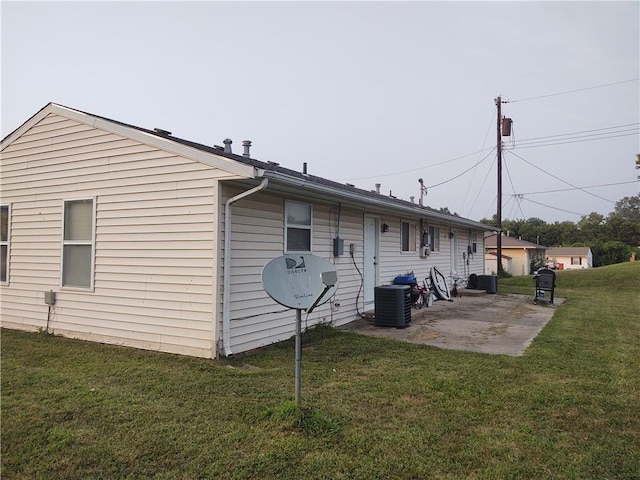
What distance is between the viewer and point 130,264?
19.5ft

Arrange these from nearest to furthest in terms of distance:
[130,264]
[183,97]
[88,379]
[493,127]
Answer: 1. [88,379]
2. [130,264]
3. [183,97]
4. [493,127]

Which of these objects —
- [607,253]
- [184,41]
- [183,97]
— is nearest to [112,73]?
[184,41]

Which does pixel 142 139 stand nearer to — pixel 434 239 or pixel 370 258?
pixel 370 258

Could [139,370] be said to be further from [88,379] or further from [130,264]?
[130,264]

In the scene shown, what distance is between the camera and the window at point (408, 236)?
1069 cm

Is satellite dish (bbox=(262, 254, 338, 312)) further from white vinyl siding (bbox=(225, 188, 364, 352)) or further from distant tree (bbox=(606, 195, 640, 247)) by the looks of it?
distant tree (bbox=(606, 195, 640, 247))

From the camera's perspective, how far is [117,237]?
19.9 ft

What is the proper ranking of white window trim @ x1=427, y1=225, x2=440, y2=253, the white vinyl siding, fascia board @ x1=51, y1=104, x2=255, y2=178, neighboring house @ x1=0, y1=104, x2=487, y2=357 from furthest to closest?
1. white window trim @ x1=427, y1=225, x2=440, y2=253
2. the white vinyl siding
3. neighboring house @ x1=0, y1=104, x2=487, y2=357
4. fascia board @ x1=51, y1=104, x2=255, y2=178

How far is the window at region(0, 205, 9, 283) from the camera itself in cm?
742

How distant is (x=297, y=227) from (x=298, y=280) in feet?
10.8

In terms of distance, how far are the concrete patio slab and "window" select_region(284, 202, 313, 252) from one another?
1.84 metres

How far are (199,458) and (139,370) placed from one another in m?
2.32

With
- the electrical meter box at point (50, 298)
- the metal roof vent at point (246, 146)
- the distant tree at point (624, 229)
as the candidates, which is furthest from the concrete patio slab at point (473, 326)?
the distant tree at point (624, 229)

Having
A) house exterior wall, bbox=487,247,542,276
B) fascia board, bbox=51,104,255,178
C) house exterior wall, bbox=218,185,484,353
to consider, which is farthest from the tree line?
fascia board, bbox=51,104,255,178
